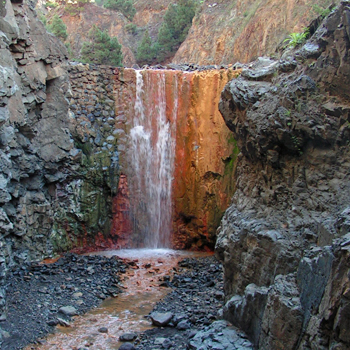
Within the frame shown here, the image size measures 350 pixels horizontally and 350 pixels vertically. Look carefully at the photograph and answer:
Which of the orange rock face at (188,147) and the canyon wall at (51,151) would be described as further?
the orange rock face at (188,147)

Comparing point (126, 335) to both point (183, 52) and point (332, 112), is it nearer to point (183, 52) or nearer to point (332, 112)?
point (332, 112)

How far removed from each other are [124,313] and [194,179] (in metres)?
6.64

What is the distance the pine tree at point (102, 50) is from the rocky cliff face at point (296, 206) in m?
16.0

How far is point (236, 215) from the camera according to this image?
8.02 metres

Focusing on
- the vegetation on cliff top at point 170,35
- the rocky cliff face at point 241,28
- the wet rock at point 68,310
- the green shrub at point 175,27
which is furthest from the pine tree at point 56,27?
the wet rock at point 68,310

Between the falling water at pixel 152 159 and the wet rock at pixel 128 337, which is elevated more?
the falling water at pixel 152 159

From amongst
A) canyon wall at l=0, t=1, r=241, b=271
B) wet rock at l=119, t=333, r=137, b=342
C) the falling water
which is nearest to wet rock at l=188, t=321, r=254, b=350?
wet rock at l=119, t=333, r=137, b=342

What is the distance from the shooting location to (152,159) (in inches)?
594

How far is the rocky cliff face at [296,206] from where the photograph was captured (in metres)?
4.51

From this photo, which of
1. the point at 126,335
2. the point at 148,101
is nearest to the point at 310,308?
the point at 126,335

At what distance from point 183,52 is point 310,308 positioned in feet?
74.1

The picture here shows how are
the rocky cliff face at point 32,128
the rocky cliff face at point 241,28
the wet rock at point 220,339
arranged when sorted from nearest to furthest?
the wet rock at point 220,339, the rocky cliff face at point 32,128, the rocky cliff face at point 241,28

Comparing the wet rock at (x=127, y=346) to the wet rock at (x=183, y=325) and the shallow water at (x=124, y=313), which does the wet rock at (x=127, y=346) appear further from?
the wet rock at (x=183, y=325)

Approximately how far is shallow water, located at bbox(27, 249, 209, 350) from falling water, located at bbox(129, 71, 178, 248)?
6.16 feet
